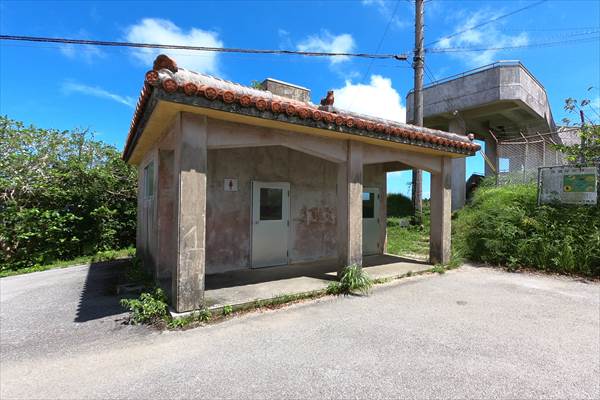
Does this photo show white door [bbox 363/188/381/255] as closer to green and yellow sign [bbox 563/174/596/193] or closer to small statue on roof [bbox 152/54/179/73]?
green and yellow sign [bbox 563/174/596/193]

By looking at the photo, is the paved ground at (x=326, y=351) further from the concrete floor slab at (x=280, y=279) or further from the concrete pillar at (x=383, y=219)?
the concrete pillar at (x=383, y=219)

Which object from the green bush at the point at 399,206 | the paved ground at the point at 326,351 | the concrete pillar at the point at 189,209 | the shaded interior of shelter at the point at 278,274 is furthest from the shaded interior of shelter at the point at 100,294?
the green bush at the point at 399,206

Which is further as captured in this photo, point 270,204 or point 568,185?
point 568,185

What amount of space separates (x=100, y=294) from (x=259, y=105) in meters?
4.57

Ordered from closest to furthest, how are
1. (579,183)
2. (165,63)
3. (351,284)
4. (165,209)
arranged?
A: (165,63) → (351,284) → (165,209) → (579,183)

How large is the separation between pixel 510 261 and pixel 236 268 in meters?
6.74

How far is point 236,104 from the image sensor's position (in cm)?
416

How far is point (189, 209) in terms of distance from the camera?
13.9ft

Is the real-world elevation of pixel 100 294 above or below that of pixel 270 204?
below

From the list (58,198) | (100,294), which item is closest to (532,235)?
(100,294)

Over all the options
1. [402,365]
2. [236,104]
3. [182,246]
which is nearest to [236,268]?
[182,246]

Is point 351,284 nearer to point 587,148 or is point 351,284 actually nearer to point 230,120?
point 230,120

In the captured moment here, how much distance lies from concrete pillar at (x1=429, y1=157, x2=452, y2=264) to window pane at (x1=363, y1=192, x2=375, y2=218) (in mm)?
1801

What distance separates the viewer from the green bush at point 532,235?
7035 millimetres
